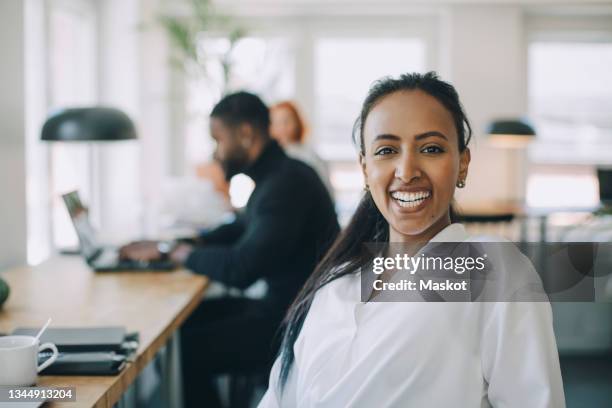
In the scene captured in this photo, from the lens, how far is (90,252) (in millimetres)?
2346

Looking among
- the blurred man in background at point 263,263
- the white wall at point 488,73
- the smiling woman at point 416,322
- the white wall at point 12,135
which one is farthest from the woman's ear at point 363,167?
the white wall at point 488,73

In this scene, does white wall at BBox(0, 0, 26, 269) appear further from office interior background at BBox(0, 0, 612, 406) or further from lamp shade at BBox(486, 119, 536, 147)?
lamp shade at BBox(486, 119, 536, 147)

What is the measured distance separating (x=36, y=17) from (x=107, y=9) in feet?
3.63

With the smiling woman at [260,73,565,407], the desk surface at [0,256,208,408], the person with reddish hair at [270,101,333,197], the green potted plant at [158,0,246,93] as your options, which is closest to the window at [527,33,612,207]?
the person with reddish hair at [270,101,333,197]

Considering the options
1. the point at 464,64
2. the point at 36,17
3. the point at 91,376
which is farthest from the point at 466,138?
the point at 464,64

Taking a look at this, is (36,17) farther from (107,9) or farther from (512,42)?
(512,42)

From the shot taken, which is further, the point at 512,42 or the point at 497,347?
the point at 512,42

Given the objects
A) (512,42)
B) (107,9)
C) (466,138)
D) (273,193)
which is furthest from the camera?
(512,42)

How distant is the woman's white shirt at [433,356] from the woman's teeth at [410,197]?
2.8 inches

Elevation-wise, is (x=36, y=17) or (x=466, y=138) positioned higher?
(x=36, y=17)

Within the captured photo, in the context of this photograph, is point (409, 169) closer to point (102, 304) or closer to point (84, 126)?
point (102, 304)

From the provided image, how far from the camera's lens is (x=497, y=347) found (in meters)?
0.90

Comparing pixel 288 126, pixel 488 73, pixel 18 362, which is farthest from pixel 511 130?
pixel 18 362

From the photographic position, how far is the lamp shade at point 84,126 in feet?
7.49
